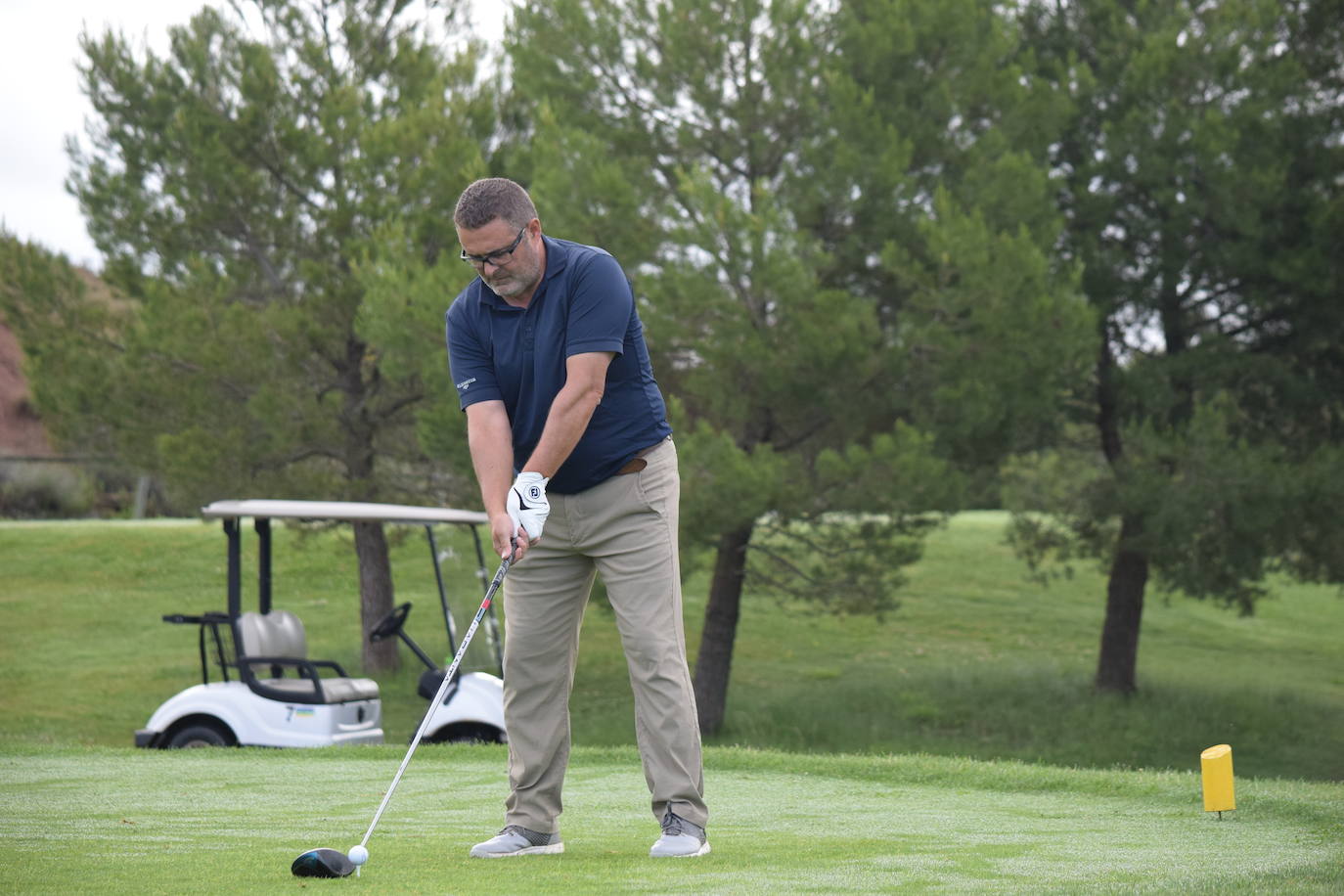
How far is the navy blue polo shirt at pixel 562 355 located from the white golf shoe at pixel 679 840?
822 mm

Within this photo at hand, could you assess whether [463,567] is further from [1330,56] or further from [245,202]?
[1330,56]

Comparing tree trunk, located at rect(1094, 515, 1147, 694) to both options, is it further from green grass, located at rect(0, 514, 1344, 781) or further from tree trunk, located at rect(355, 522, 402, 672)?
tree trunk, located at rect(355, 522, 402, 672)

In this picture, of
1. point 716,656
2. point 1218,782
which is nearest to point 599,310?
point 1218,782

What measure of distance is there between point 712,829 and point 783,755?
2.71m

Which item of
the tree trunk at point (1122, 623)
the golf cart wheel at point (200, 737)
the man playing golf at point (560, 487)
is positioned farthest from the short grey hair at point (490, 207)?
the tree trunk at point (1122, 623)

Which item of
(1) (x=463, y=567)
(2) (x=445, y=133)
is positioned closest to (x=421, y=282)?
(2) (x=445, y=133)

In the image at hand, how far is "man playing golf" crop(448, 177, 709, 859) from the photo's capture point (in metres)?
→ 3.53

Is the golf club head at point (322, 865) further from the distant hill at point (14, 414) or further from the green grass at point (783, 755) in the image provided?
the distant hill at point (14, 414)

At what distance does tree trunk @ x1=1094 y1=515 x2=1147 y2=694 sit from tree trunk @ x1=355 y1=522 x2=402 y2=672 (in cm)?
789

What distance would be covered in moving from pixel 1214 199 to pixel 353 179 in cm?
854

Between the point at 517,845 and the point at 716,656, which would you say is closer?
the point at 517,845

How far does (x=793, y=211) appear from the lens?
13586 mm

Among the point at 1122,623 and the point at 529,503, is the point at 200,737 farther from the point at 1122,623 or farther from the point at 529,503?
the point at 1122,623

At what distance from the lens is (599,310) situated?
11.7ft
